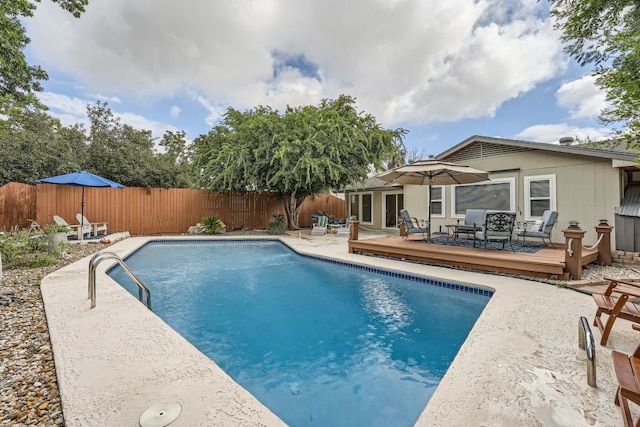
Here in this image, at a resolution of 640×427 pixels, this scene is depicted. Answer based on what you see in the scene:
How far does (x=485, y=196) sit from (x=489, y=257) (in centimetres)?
422

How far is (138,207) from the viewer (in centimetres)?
1306

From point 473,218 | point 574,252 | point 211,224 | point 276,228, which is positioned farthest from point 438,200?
point 211,224

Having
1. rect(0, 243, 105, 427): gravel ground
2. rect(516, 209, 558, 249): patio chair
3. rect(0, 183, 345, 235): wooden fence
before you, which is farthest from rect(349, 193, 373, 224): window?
rect(0, 243, 105, 427): gravel ground

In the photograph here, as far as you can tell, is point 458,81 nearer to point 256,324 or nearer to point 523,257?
point 523,257

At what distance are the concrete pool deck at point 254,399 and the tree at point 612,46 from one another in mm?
Result: 2638

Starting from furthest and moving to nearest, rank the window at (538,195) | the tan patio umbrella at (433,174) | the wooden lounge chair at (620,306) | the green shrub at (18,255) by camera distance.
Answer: the window at (538,195) < the tan patio umbrella at (433,174) < the green shrub at (18,255) < the wooden lounge chair at (620,306)

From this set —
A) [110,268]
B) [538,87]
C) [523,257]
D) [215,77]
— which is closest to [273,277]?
[110,268]

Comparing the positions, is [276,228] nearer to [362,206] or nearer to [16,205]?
[362,206]

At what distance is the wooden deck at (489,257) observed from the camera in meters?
5.40

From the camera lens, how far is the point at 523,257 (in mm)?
5852

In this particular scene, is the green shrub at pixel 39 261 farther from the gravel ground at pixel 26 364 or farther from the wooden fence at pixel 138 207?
the wooden fence at pixel 138 207

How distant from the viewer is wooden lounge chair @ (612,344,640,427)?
59.2 inches

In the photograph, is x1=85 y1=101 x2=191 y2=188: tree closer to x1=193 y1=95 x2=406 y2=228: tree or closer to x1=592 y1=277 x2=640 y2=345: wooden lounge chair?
x1=193 y1=95 x2=406 y2=228: tree

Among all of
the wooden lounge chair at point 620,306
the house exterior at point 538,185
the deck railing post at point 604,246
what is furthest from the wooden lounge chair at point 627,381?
the house exterior at point 538,185
